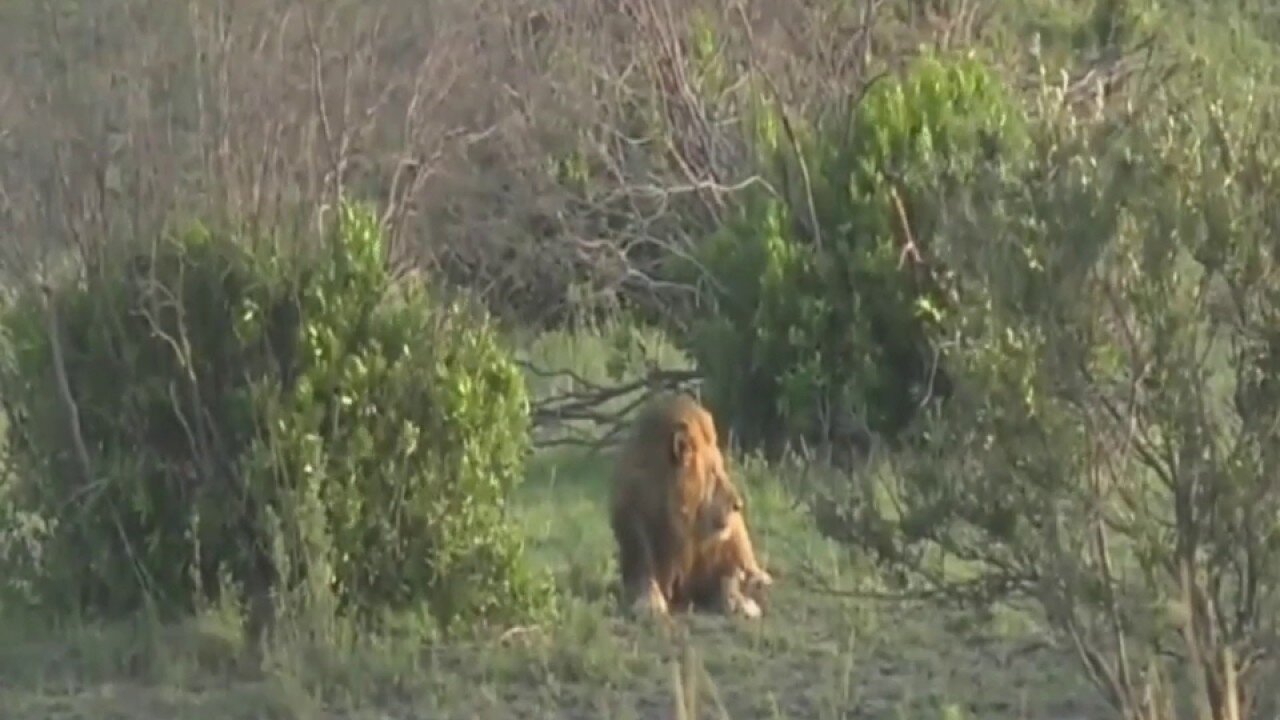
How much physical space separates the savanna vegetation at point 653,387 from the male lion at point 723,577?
0.12 meters

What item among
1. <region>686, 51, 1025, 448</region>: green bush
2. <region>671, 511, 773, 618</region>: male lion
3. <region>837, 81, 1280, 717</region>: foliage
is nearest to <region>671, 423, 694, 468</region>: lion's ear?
<region>671, 511, 773, 618</region>: male lion

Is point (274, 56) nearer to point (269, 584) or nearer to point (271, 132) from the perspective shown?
point (271, 132)

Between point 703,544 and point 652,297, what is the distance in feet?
21.0

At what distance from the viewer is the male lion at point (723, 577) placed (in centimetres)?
971

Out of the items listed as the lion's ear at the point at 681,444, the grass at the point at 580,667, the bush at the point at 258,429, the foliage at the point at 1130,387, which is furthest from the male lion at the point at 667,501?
the foliage at the point at 1130,387

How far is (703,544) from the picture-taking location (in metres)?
9.71

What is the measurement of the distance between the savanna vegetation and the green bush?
0.02 metres

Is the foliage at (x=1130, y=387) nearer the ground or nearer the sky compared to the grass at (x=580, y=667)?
nearer the sky

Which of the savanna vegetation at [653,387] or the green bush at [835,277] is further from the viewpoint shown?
the green bush at [835,277]

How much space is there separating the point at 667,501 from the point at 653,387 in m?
4.87

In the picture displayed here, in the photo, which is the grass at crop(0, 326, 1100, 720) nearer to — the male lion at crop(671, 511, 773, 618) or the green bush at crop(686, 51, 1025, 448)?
the male lion at crop(671, 511, 773, 618)

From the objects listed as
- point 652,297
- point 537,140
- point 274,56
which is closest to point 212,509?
point 274,56

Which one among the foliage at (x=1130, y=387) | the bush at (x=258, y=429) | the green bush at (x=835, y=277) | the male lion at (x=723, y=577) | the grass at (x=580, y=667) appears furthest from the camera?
the green bush at (x=835, y=277)

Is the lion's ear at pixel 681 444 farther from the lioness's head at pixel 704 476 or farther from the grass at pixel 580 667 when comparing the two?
the grass at pixel 580 667
